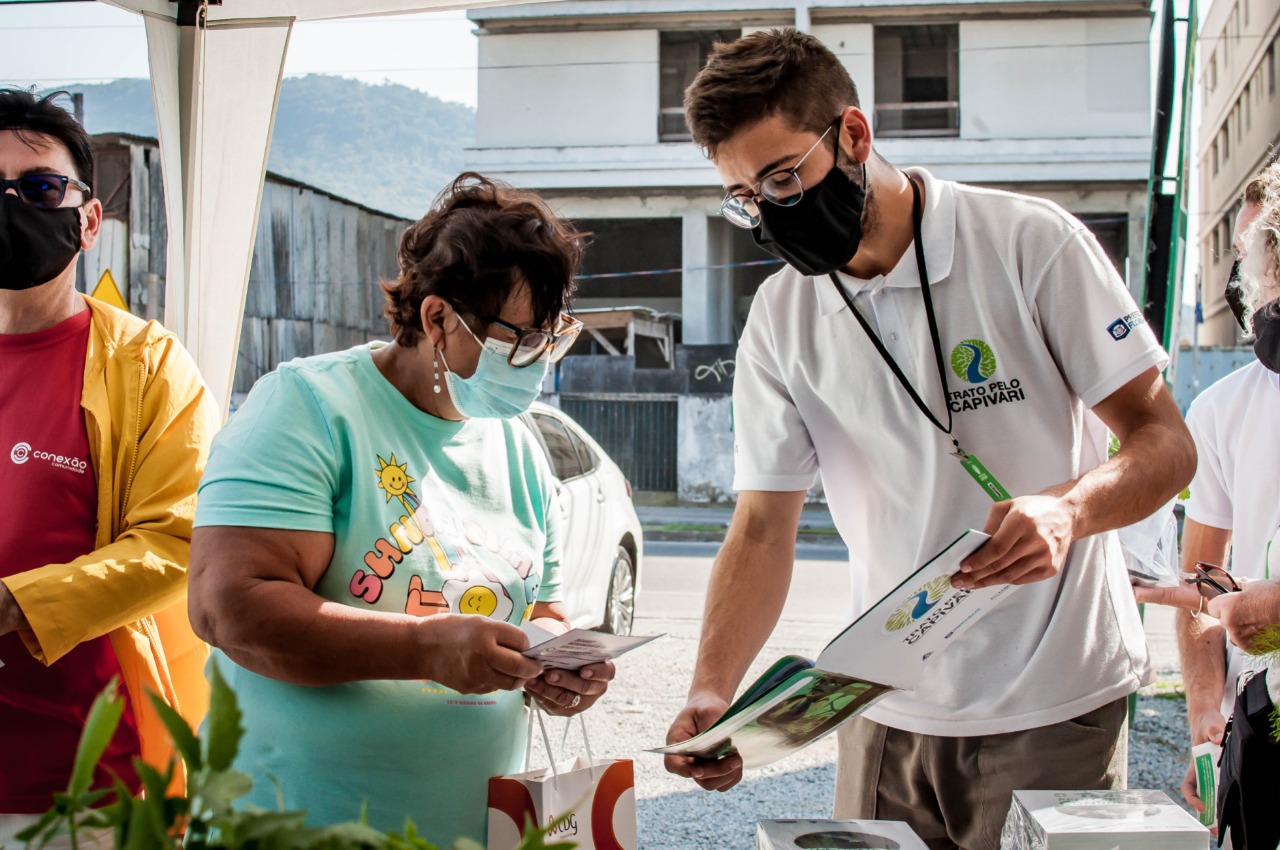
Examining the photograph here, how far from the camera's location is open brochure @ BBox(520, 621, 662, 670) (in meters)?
1.49

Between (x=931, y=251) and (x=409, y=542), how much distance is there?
0.99 meters

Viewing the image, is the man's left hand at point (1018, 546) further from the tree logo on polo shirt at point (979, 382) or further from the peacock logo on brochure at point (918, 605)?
the tree logo on polo shirt at point (979, 382)

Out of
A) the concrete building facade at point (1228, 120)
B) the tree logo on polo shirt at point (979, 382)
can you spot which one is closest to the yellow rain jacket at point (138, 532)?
the tree logo on polo shirt at point (979, 382)

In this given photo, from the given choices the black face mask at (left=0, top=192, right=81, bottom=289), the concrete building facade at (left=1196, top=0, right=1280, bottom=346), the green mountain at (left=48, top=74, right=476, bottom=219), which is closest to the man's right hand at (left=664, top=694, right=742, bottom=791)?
the black face mask at (left=0, top=192, right=81, bottom=289)

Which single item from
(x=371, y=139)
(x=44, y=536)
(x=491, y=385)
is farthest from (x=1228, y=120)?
(x=44, y=536)

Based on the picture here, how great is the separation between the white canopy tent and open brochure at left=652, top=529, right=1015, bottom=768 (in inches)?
110

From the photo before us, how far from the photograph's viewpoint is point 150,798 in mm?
741

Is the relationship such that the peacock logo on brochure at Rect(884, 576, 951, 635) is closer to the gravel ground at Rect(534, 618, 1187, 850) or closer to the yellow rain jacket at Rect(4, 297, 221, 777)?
the yellow rain jacket at Rect(4, 297, 221, 777)

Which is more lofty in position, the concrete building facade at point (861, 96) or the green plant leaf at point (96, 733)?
the concrete building facade at point (861, 96)

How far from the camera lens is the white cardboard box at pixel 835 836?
1.36m

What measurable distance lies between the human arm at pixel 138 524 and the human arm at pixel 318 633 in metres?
0.43

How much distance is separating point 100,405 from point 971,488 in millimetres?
1561

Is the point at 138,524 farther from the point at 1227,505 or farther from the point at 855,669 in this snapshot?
the point at 1227,505

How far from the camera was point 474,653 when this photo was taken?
146 centimetres
